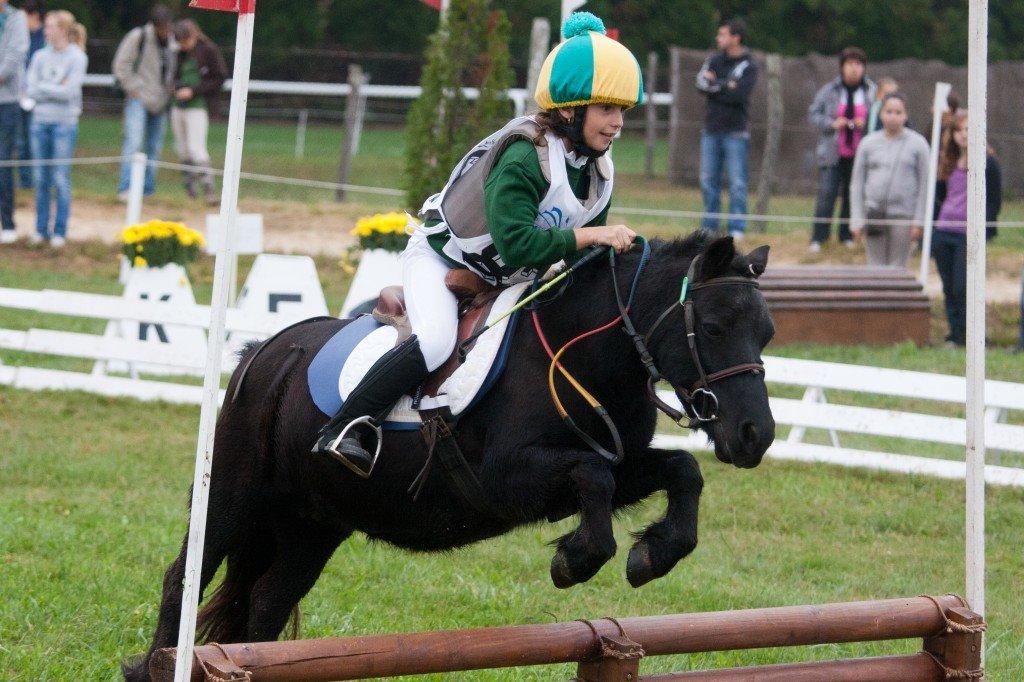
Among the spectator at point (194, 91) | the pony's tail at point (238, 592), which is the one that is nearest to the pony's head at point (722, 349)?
the pony's tail at point (238, 592)

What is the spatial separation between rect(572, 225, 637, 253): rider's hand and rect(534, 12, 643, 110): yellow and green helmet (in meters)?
0.37

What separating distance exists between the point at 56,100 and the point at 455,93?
4.59 m

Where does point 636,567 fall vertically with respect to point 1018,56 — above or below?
below

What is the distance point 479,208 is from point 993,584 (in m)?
3.87

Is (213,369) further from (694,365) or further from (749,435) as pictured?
(749,435)

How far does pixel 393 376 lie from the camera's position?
14.0 ft

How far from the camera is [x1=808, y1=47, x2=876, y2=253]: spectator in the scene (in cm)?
1505

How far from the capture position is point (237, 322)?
9602 millimetres

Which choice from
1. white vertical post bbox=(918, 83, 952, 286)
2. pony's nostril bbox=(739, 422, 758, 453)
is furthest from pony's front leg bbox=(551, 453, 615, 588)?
white vertical post bbox=(918, 83, 952, 286)

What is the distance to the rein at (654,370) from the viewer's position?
151 inches

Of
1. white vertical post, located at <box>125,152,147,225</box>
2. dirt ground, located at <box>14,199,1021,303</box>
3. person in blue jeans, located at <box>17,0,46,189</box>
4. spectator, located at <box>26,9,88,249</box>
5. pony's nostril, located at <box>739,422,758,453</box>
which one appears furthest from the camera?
person in blue jeans, located at <box>17,0,46,189</box>

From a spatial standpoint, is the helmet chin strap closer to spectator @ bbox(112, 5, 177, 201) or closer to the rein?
the rein

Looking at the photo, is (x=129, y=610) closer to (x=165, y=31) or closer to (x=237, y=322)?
(x=237, y=322)

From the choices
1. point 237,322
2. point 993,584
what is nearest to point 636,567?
point 993,584
